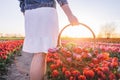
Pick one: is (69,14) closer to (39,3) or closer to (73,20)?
(73,20)

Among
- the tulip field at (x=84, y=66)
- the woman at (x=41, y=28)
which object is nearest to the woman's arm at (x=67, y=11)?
the woman at (x=41, y=28)

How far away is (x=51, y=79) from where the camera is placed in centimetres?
539

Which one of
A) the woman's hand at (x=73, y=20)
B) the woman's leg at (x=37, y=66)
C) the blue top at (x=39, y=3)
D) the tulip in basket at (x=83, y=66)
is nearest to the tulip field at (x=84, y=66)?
the tulip in basket at (x=83, y=66)

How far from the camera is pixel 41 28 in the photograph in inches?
153

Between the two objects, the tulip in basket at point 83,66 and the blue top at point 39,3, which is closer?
the blue top at point 39,3

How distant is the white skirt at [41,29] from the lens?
3.88 metres

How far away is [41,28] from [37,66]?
1.41 feet

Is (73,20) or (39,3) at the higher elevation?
(39,3)

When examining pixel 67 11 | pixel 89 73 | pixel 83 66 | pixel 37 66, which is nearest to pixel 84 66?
pixel 83 66

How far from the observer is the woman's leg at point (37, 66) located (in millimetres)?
3938

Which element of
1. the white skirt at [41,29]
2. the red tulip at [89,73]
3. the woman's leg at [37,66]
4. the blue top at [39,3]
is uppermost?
the blue top at [39,3]

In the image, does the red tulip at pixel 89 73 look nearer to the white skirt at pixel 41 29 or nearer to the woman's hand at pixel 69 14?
the white skirt at pixel 41 29

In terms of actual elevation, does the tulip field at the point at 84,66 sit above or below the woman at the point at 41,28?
Answer: below

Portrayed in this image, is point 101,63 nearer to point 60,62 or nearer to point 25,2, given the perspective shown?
point 60,62
